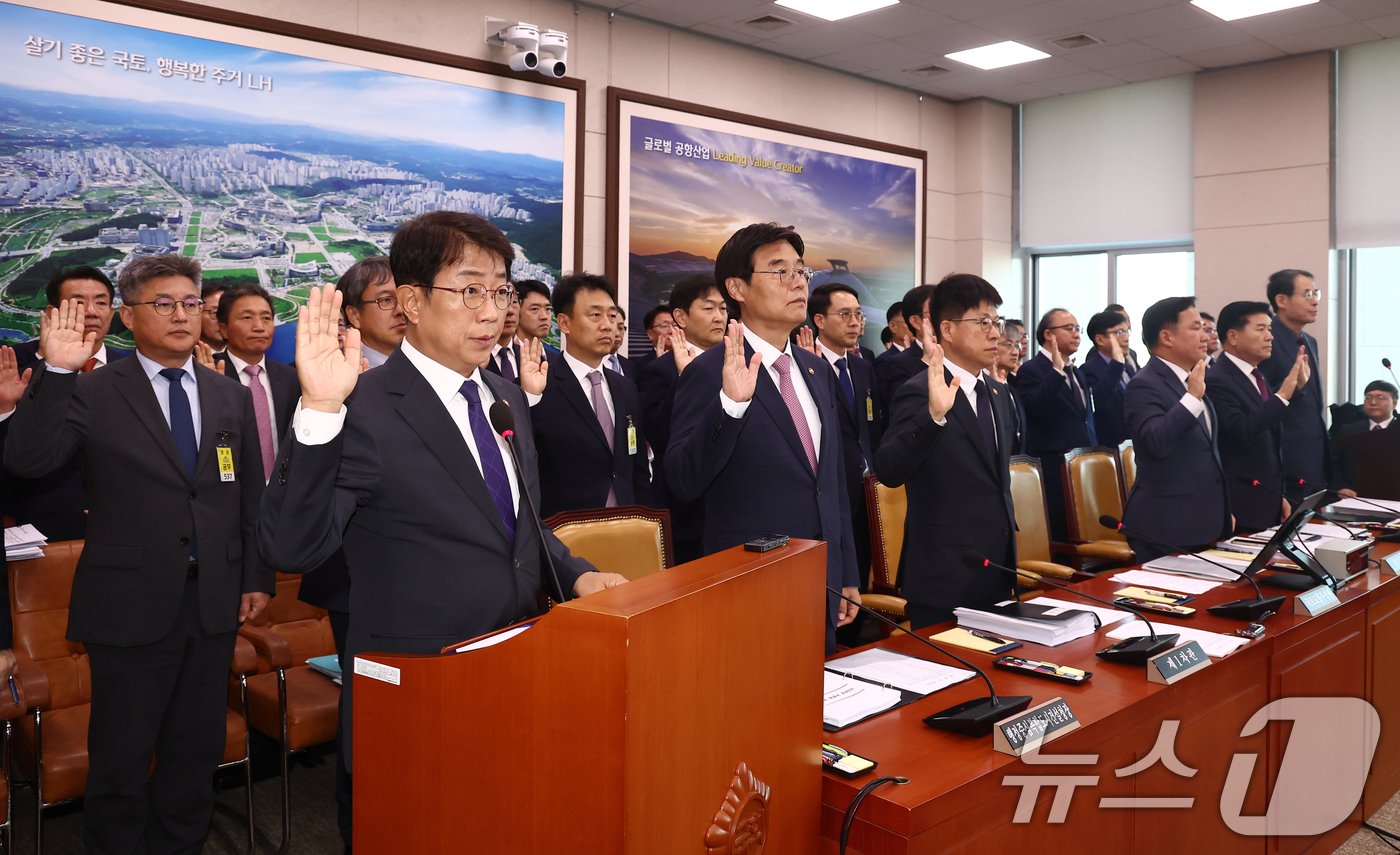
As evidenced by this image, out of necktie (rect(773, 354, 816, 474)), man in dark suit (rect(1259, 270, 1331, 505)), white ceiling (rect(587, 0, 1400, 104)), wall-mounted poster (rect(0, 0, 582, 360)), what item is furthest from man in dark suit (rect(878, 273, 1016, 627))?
white ceiling (rect(587, 0, 1400, 104))

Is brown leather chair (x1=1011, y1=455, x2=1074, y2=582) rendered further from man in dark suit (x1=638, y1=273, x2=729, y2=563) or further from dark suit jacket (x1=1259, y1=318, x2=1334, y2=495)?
dark suit jacket (x1=1259, y1=318, x2=1334, y2=495)

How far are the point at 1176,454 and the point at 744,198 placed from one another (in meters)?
4.31

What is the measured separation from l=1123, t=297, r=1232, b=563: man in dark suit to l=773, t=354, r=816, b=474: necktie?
5.34 ft

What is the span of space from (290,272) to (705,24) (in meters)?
3.28

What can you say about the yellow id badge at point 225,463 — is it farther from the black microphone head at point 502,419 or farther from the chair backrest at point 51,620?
the black microphone head at point 502,419

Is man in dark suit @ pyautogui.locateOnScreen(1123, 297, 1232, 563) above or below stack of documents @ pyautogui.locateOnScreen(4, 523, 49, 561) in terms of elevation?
above

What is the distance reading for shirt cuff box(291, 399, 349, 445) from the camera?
4.98ft

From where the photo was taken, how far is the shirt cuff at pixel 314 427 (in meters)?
1.52

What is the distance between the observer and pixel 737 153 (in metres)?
7.38

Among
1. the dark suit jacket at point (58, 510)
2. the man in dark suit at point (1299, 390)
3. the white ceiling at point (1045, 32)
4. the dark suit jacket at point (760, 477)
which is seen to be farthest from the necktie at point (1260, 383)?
the dark suit jacket at point (58, 510)

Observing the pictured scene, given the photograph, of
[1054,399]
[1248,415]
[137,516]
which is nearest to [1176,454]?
[1248,415]

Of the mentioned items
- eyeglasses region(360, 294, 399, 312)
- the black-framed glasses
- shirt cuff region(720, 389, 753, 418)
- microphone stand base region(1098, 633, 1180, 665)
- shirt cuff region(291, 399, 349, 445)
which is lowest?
microphone stand base region(1098, 633, 1180, 665)

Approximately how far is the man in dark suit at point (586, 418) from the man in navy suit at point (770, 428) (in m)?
1.15

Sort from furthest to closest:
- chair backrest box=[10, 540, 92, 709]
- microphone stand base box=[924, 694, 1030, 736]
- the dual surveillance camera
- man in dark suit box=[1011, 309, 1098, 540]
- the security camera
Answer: man in dark suit box=[1011, 309, 1098, 540]
the security camera
the dual surveillance camera
chair backrest box=[10, 540, 92, 709]
microphone stand base box=[924, 694, 1030, 736]
